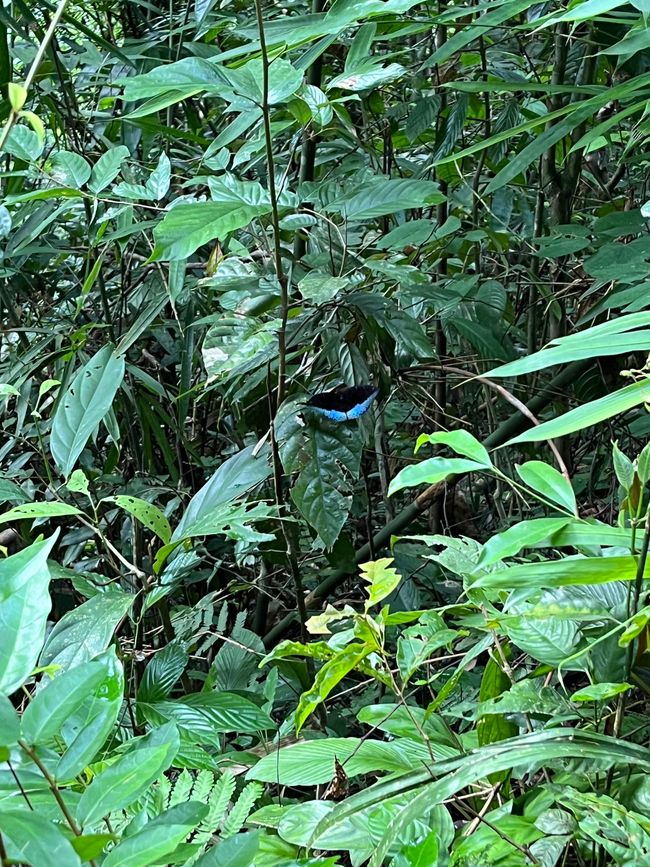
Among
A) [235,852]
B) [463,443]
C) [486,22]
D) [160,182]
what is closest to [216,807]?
[235,852]

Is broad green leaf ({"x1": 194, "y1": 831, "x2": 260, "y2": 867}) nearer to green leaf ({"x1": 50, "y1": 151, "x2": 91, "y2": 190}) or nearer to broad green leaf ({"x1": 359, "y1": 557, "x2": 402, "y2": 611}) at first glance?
broad green leaf ({"x1": 359, "y1": 557, "x2": 402, "y2": 611})

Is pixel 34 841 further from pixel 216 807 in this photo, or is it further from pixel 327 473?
pixel 327 473

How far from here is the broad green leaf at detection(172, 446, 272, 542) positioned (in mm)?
811

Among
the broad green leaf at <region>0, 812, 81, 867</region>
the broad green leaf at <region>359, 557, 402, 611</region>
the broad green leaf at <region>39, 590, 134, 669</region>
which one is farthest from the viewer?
the broad green leaf at <region>39, 590, 134, 669</region>

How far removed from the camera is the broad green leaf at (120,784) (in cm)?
31

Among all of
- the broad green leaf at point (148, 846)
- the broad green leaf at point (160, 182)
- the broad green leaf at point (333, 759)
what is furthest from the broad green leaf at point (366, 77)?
the broad green leaf at point (148, 846)

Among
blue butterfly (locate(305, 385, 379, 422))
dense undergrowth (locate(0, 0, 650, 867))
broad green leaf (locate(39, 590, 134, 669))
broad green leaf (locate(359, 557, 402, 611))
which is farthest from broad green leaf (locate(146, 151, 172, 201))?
broad green leaf (locate(359, 557, 402, 611))

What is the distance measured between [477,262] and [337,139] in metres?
0.32

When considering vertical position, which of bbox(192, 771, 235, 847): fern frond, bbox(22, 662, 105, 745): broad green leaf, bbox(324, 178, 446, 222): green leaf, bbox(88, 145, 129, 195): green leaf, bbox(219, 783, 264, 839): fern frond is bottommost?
bbox(192, 771, 235, 847): fern frond

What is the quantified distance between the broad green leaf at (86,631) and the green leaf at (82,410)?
14 centimetres

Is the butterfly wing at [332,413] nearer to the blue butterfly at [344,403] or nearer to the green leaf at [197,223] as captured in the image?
the blue butterfly at [344,403]

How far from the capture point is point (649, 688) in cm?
52

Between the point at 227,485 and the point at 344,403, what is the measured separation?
5.8 inches

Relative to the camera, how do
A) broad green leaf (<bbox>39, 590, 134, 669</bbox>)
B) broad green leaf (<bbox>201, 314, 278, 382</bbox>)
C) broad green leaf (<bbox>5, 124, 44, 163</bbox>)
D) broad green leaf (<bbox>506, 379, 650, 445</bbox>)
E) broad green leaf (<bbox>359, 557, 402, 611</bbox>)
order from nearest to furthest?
broad green leaf (<bbox>506, 379, 650, 445</bbox>) < broad green leaf (<bbox>359, 557, 402, 611</bbox>) < broad green leaf (<bbox>39, 590, 134, 669</bbox>) < broad green leaf (<bbox>201, 314, 278, 382</bbox>) < broad green leaf (<bbox>5, 124, 44, 163</bbox>)
